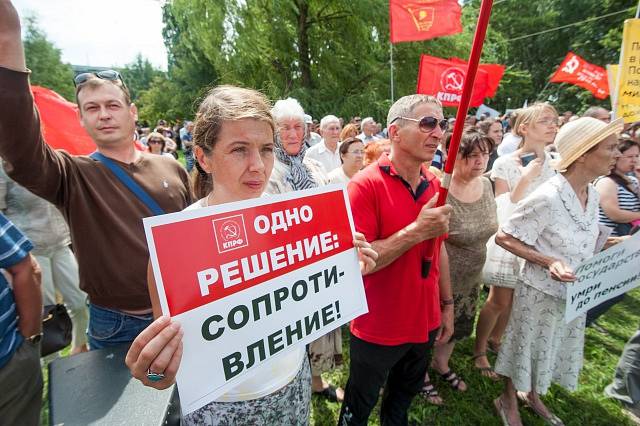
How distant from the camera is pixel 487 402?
2758mm

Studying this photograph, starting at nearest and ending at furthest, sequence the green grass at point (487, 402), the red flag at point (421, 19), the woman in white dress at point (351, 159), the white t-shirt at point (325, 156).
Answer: the green grass at point (487, 402) < the woman in white dress at point (351, 159) < the white t-shirt at point (325, 156) < the red flag at point (421, 19)

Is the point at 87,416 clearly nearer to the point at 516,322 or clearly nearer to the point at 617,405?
the point at 516,322

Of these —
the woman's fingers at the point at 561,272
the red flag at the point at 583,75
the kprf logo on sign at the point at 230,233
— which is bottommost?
the woman's fingers at the point at 561,272

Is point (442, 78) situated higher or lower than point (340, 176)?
A: higher

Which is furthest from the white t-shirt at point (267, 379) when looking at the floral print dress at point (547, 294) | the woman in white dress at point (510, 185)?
the woman in white dress at point (510, 185)

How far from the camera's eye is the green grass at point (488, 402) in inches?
102

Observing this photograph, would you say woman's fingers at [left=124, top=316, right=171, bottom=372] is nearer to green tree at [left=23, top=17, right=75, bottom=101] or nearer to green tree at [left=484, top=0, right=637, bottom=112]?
green tree at [left=484, top=0, right=637, bottom=112]

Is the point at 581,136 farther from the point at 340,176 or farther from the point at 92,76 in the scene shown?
the point at 92,76

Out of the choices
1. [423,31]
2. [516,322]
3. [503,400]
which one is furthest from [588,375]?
[423,31]

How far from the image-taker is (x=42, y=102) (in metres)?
3.23

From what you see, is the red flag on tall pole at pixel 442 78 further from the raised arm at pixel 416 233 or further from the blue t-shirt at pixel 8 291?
the blue t-shirt at pixel 8 291

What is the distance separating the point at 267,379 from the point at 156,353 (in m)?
0.52

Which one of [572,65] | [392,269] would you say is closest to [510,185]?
[392,269]

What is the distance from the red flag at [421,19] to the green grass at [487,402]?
265 inches
